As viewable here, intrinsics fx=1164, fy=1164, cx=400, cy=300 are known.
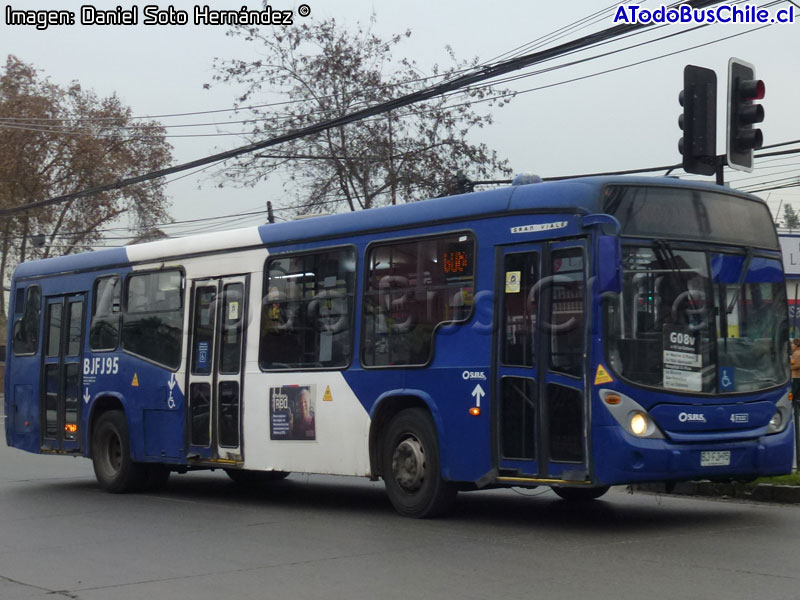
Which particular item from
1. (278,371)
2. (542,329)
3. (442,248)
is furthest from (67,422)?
(542,329)

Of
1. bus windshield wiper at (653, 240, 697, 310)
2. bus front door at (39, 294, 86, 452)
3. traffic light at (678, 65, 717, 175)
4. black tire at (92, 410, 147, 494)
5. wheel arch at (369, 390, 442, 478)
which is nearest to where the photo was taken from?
bus windshield wiper at (653, 240, 697, 310)

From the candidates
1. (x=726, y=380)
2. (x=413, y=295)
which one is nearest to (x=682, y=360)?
(x=726, y=380)

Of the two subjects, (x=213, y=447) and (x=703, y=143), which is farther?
(x=213, y=447)

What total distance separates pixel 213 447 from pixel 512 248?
4818mm

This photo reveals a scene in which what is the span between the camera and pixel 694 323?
977 cm

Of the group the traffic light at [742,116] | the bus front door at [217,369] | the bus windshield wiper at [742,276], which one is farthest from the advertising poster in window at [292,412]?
the traffic light at [742,116]

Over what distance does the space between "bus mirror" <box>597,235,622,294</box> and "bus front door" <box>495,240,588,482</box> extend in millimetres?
414

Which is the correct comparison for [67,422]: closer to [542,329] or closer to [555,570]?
[542,329]

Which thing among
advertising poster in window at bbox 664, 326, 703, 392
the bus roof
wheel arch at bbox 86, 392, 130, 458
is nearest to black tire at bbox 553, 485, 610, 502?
advertising poster in window at bbox 664, 326, 703, 392

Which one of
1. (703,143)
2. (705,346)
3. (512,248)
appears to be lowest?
(705,346)

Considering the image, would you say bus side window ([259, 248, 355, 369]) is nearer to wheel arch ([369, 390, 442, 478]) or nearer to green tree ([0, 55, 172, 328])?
wheel arch ([369, 390, 442, 478])

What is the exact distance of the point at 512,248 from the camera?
400 inches

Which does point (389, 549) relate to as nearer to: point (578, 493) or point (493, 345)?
point (493, 345)

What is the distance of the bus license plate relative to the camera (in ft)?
31.3
